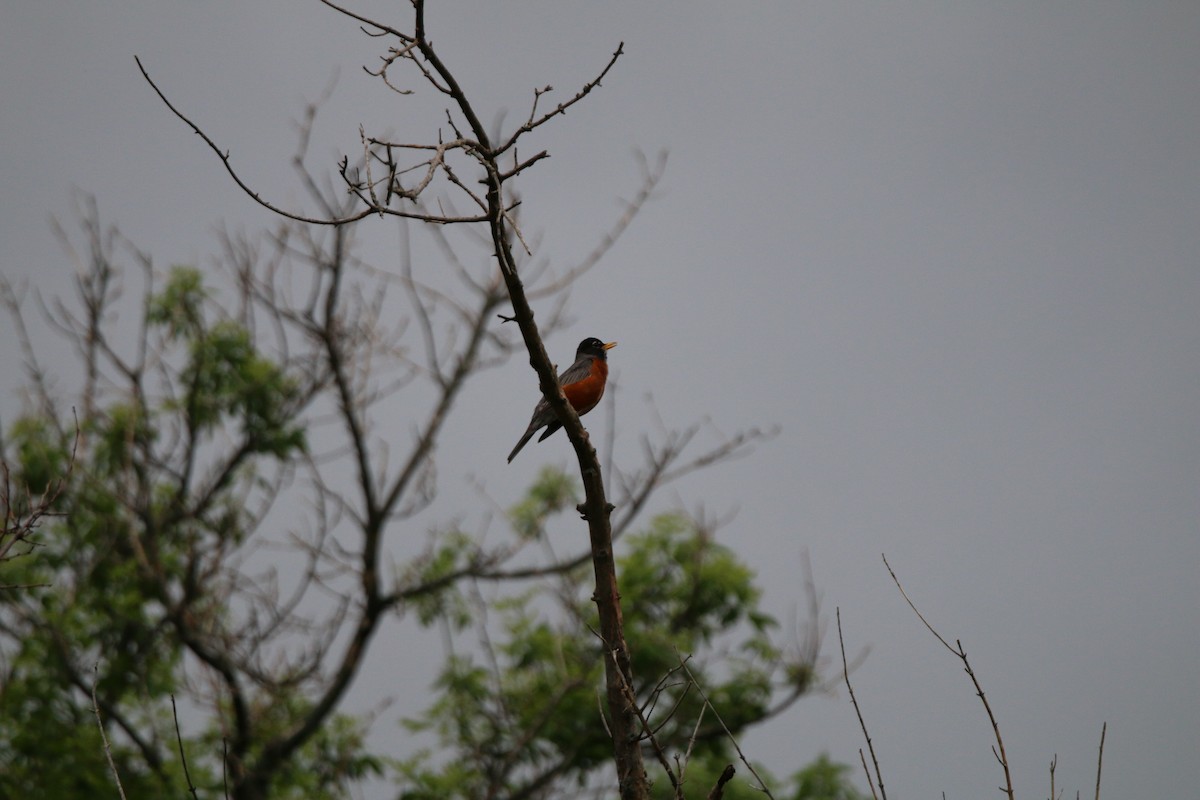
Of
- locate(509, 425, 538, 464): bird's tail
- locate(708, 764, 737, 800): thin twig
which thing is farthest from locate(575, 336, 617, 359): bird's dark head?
locate(708, 764, 737, 800): thin twig

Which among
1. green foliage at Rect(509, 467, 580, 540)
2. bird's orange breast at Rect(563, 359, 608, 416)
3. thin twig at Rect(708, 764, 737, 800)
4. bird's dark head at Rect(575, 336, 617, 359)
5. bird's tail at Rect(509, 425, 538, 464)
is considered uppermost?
green foliage at Rect(509, 467, 580, 540)

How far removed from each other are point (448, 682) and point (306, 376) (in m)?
4.48

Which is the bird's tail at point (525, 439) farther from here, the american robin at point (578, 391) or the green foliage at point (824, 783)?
the green foliage at point (824, 783)

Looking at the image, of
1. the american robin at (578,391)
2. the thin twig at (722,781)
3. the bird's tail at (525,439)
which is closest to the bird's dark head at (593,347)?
the american robin at (578,391)

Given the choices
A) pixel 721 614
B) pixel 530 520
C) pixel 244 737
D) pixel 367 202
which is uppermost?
pixel 530 520

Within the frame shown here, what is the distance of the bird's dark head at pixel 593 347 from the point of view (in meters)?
8.35

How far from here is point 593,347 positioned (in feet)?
28.2

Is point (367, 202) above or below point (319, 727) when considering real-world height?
below

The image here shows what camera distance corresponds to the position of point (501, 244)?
3.18 metres

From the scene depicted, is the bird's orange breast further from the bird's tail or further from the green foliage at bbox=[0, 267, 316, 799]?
the green foliage at bbox=[0, 267, 316, 799]

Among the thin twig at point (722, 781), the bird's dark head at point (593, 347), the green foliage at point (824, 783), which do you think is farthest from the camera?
the green foliage at point (824, 783)

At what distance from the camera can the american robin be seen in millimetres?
7062

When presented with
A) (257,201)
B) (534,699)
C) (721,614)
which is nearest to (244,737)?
(534,699)

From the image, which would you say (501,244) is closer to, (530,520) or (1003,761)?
(1003,761)
